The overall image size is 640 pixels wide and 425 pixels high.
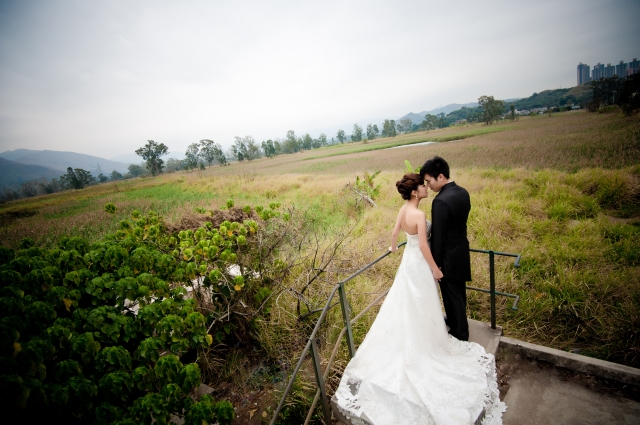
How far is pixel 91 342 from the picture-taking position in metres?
1.84

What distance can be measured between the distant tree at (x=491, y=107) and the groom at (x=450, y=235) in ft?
210

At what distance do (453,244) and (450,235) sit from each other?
0.11 metres

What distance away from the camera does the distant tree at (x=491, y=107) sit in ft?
173

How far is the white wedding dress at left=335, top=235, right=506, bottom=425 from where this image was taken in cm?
233

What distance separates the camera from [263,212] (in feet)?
13.6

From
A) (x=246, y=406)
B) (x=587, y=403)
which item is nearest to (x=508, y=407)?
(x=587, y=403)

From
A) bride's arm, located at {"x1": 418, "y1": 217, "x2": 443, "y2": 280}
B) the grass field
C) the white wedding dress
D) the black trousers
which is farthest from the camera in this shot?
the grass field

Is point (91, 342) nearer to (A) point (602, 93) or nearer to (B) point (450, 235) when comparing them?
(B) point (450, 235)

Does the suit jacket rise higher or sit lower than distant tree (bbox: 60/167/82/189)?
lower

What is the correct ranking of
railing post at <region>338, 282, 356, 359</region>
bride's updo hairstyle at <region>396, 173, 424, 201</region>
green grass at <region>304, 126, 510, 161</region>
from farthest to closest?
green grass at <region>304, 126, 510, 161</region>
bride's updo hairstyle at <region>396, 173, 424, 201</region>
railing post at <region>338, 282, 356, 359</region>

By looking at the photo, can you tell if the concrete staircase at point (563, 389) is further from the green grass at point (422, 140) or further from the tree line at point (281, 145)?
the green grass at point (422, 140)

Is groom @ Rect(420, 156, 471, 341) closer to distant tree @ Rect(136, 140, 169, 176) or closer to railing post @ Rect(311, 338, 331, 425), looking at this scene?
railing post @ Rect(311, 338, 331, 425)

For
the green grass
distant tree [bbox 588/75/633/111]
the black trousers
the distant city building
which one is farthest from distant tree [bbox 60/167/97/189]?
distant tree [bbox 588/75/633/111]

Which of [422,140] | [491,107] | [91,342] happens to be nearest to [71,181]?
[91,342]
